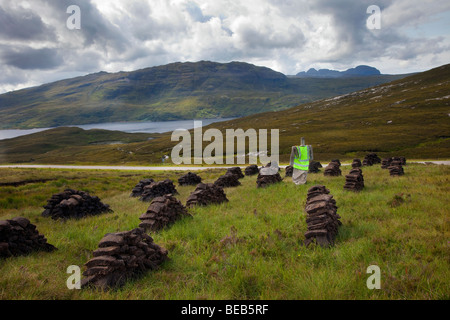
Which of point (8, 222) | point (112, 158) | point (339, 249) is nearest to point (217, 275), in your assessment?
point (339, 249)

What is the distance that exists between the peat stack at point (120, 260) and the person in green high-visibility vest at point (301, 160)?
1141 centimetres

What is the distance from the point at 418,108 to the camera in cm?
10706

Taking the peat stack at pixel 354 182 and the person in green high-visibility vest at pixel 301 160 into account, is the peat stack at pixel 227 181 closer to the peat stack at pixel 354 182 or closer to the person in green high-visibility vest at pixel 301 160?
the person in green high-visibility vest at pixel 301 160

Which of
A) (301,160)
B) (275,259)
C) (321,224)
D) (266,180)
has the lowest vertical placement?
(275,259)

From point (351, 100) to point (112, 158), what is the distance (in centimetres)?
15125

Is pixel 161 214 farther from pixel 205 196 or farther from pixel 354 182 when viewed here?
pixel 354 182

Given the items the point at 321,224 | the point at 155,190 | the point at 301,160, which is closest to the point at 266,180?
the point at 301,160

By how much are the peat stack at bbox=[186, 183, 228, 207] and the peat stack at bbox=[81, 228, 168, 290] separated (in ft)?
26.4

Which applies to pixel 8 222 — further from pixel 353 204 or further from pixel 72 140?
pixel 72 140

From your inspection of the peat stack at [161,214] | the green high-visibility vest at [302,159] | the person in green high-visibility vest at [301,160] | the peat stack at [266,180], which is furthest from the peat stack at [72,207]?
the green high-visibility vest at [302,159]

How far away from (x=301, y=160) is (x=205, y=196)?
7207 millimetres

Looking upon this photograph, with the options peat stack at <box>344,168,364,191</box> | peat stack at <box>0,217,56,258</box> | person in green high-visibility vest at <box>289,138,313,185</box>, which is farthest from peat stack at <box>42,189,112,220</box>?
peat stack at <box>344,168,364,191</box>

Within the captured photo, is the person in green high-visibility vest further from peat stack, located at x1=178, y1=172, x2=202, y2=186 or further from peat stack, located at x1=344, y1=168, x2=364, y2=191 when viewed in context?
peat stack, located at x1=178, y1=172, x2=202, y2=186

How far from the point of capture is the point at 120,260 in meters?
5.79
